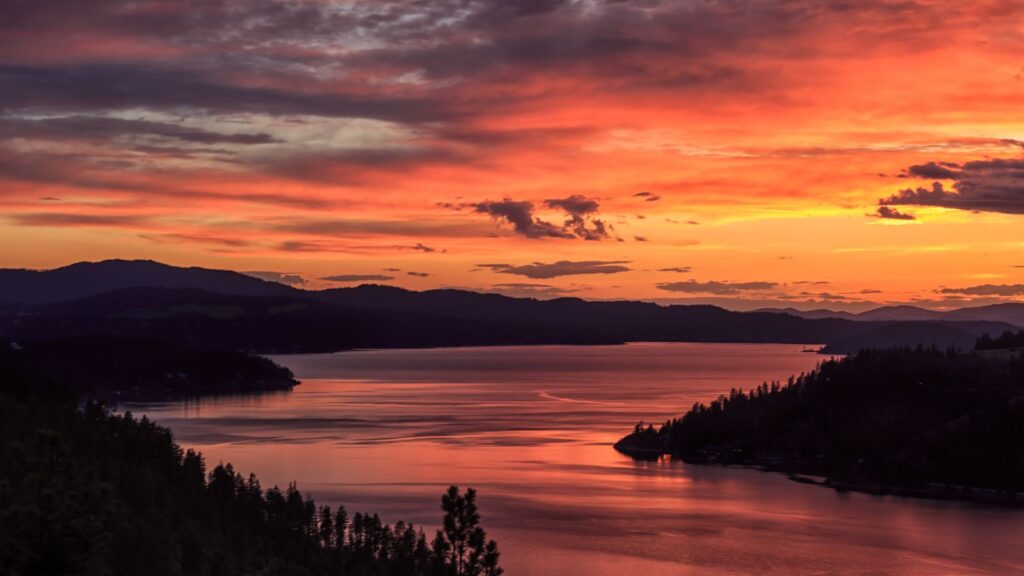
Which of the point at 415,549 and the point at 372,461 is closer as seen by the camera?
the point at 415,549

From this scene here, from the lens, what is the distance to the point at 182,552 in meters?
79.5

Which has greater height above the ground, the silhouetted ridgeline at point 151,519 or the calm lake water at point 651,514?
the silhouetted ridgeline at point 151,519

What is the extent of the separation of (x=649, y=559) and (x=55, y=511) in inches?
3247

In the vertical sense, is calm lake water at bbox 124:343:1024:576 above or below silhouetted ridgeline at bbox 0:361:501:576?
below

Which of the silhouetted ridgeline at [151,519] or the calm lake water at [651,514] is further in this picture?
the calm lake water at [651,514]

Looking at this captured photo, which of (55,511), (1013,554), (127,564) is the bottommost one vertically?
(1013,554)

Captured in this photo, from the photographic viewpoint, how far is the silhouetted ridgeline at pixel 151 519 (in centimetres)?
3844

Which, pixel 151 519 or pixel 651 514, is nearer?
pixel 151 519

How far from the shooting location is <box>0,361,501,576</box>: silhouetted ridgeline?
38.4m

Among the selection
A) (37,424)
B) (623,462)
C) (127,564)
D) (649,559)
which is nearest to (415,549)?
(649,559)

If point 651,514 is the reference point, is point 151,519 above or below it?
above

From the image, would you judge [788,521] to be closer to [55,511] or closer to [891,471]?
[891,471]

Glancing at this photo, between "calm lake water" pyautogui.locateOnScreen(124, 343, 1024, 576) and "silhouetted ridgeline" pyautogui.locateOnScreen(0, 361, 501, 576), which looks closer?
"silhouetted ridgeline" pyautogui.locateOnScreen(0, 361, 501, 576)

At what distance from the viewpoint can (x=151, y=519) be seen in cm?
8444
